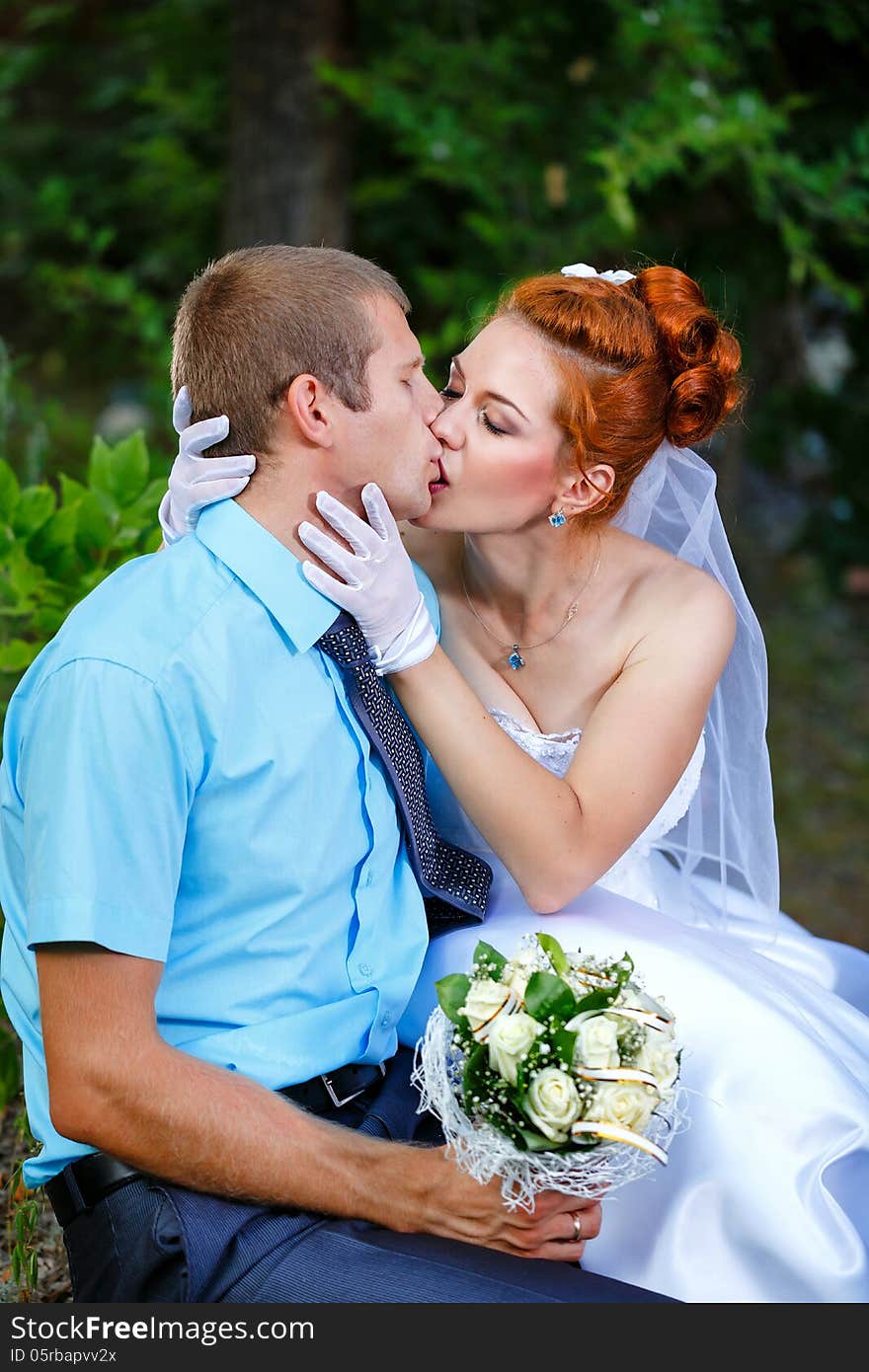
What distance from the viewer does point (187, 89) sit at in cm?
702

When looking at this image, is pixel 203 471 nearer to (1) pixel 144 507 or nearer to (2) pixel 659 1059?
(1) pixel 144 507

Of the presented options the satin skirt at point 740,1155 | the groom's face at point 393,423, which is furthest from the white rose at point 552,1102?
the groom's face at point 393,423

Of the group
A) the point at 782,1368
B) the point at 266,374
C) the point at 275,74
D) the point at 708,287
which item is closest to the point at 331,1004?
the point at 782,1368

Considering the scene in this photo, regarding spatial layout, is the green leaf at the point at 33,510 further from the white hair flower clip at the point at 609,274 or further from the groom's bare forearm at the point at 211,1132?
the groom's bare forearm at the point at 211,1132

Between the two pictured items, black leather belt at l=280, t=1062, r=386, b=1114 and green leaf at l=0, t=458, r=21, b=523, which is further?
green leaf at l=0, t=458, r=21, b=523

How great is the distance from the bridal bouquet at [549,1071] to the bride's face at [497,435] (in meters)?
1.04

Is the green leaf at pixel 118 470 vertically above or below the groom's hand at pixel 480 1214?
above

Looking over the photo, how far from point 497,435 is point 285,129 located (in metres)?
3.94

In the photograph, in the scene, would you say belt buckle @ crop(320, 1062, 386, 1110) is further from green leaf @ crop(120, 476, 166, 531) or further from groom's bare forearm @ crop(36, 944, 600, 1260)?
green leaf @ crop(120, 476, 166, 531)

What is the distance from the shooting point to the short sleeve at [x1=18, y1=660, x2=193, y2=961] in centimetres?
189

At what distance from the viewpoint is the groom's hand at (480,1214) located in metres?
2.05

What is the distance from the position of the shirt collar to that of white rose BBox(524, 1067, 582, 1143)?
31.3 inches

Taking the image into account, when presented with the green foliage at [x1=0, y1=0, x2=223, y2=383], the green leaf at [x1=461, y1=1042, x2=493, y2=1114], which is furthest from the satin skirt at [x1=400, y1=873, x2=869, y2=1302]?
the green foliage at [x1=0, y1=0, x2=223, y2=383]

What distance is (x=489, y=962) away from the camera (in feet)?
6.49
